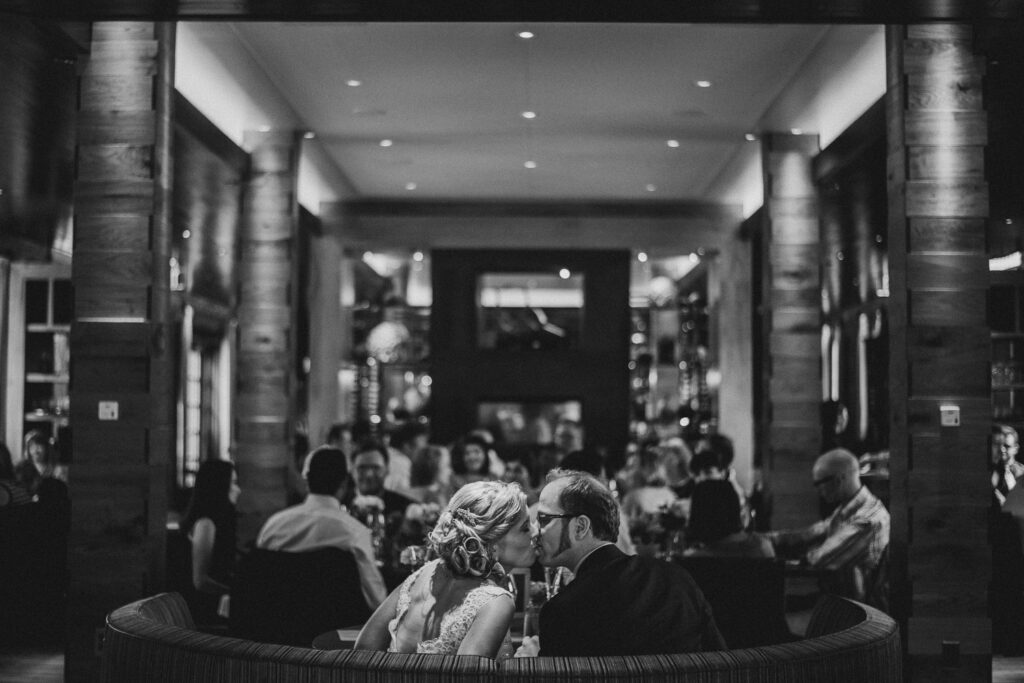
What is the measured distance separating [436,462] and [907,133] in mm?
4045

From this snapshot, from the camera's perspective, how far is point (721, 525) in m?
5.35

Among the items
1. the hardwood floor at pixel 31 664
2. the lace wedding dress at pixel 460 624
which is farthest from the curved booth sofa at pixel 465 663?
the hardwood floor at pixel 31 664

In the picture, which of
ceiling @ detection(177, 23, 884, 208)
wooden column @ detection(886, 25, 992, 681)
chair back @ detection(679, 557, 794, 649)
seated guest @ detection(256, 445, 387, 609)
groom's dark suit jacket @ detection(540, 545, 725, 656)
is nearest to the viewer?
groom's dark suit jacket @ detection(540, 545, 725, 656)

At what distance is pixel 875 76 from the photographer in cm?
904

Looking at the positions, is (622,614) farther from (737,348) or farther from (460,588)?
(737,348)

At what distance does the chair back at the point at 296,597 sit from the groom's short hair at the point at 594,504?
1930 mm

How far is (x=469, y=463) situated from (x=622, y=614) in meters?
6.31

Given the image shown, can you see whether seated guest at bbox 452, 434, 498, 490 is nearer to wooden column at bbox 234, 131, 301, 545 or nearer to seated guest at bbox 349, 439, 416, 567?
seated guest at bbox 349, 439, 416, 567

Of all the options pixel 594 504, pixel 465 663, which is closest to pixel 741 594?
pixel 594 504

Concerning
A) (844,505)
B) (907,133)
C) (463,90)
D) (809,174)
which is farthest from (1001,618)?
(463,90)

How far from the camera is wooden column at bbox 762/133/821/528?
36.0 feet

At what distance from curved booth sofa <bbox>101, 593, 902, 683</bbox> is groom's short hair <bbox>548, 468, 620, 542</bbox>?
428mm

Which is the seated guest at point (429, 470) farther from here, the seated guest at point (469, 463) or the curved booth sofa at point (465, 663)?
the curved booth sofa at point (465, 663)

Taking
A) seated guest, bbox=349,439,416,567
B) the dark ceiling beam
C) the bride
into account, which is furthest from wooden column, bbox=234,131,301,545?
the bride
